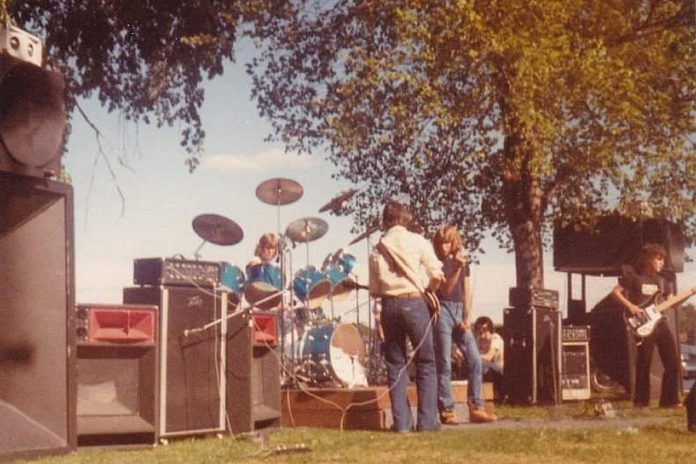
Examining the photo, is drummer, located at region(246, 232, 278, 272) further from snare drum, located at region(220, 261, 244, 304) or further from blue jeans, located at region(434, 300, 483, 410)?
blue jeans, located at region(434, 300, 483, 410)

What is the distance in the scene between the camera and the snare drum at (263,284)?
33.5 feet

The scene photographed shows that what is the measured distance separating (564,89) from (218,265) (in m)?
7.10

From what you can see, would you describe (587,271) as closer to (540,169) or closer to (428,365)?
(540,169)

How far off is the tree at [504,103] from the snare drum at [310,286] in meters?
2.92

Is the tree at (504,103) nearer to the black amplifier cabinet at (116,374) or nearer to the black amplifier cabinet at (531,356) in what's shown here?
the black amplifier cabinet at (531,356)

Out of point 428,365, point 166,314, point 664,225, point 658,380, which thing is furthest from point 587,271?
point 166,314

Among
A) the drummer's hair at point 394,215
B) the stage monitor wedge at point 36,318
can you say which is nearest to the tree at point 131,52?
the drummer's hair at point 394,215

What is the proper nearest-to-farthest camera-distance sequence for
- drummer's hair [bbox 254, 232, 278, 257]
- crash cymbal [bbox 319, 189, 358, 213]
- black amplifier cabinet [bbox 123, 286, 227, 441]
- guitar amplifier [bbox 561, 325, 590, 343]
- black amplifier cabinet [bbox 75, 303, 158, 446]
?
black amplifier cabinet [bbox 75, 303, 158, 446] < black amplifier cabinet [bbox 123, 286, 227, 441] < crash cymbal [bbox 319, 189, 358, 213] < drummer's hair [bbox 254, 232, 278, 257] < guitar amplifier [bbox 561, 325, 590, 343]

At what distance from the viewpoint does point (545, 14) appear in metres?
13.4

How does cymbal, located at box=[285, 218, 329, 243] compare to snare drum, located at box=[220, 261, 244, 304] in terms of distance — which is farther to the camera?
Result: cymbal, located at box=[285, 218, 329, 243]

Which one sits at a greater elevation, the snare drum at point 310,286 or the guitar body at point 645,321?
the snare drum at point 310,286

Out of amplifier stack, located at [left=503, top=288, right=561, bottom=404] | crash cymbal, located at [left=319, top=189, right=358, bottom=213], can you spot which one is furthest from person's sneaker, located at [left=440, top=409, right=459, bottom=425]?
amplifier stack, located at [left=503, top=288, right=561, bottom=404]

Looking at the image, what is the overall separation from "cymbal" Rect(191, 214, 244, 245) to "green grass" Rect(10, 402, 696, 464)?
389 cm

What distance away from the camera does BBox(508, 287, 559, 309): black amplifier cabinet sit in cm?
1104
